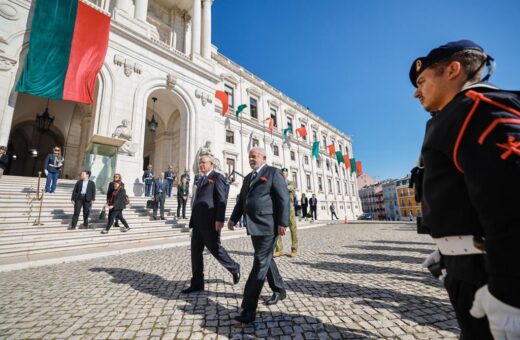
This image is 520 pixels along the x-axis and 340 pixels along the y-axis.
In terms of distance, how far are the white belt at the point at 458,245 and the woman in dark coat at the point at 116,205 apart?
7850 mm

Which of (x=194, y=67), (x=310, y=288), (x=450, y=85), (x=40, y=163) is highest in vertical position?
(x=194, y=67)

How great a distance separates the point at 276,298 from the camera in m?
2.63

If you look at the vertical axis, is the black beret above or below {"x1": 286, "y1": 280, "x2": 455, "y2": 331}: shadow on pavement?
above

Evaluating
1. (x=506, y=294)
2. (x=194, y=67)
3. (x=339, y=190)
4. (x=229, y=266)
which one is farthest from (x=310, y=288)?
(x=339, y=190)

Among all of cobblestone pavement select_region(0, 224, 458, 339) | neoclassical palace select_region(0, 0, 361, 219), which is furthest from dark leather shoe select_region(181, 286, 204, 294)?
neoclassical palace select_region(0, 0, 361, 219)

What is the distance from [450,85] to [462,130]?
424mm

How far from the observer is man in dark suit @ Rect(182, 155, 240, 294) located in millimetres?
3031

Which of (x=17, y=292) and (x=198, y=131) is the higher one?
(x=198, y=131)

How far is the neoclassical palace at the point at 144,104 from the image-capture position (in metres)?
10.1

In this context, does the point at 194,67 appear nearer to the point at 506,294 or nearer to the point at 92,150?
the point at 92,150

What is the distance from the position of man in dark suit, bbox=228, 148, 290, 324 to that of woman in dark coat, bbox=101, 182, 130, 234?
18.5 ft

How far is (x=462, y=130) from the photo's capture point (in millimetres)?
859

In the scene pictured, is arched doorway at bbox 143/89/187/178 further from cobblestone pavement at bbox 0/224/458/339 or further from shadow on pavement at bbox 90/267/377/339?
shadow on pavement at bbox 90/267/377/339

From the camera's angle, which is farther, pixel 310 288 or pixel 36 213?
pixel 36 213
